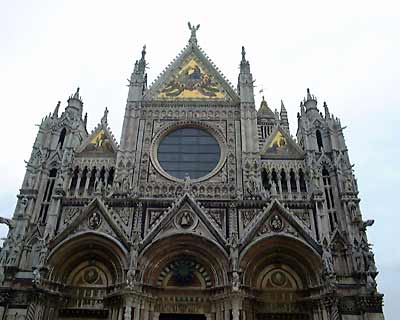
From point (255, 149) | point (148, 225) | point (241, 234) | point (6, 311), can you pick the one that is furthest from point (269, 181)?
point (6, 311)

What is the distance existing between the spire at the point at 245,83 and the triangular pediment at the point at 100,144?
7.52 meters

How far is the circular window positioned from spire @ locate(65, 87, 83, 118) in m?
5.17

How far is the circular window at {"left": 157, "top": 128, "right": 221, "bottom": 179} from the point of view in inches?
778

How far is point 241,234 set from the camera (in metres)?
16.8

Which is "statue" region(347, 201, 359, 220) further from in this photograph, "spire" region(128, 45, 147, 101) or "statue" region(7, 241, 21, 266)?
"statue" region(7, 241, 21, 266)

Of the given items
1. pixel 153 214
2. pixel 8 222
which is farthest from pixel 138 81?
pixel 8 222

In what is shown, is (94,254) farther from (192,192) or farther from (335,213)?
(335,213)

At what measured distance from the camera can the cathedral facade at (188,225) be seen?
15.6 metres

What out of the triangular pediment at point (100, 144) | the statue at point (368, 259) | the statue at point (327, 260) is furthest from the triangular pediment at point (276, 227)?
the triangular pediment at point (100, 144)

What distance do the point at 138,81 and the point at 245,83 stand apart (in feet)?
20.4

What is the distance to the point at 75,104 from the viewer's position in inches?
857

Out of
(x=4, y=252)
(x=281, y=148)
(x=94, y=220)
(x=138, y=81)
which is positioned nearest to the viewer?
(x=4, y=252)

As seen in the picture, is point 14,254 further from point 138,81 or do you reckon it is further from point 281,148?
point 281,148

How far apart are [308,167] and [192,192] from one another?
18.8 ft
